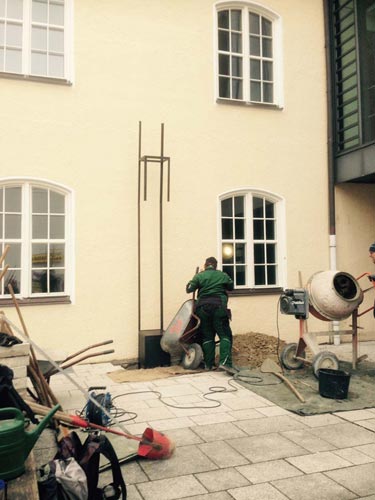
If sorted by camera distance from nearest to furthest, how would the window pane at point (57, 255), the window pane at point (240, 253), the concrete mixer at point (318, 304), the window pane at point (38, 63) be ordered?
the concrete mixer at point (318, 304)
the window pane at point (57, 255)
the window pane at point (38, 63)
the window pane at point (240, 253)

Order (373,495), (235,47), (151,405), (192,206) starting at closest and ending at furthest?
(373,495), (151,405), (192,206), (235,47)

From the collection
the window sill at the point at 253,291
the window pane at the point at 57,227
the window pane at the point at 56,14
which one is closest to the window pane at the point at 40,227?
the window pane at the point at 57,227

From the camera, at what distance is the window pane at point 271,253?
389 inches

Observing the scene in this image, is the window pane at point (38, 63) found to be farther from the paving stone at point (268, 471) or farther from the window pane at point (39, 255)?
the paving stone at point (268, 471)

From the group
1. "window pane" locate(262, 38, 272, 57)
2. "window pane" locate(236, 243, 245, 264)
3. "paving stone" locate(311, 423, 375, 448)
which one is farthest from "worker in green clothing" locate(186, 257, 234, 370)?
"window pane" locate(262, 38, 272, 57)

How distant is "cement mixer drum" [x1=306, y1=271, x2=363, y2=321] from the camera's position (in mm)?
7438

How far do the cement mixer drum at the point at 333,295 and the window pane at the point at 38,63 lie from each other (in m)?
6.03

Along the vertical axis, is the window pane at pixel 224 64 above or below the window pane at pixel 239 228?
above

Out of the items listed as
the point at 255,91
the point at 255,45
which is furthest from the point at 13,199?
the point at 255,45

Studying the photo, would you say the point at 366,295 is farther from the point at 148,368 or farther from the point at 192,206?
the point at 148,368

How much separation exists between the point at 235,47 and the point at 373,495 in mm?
8727

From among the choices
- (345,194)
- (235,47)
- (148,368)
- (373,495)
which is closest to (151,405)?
(148,368)

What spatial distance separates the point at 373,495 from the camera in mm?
3537

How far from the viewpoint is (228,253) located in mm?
9547
